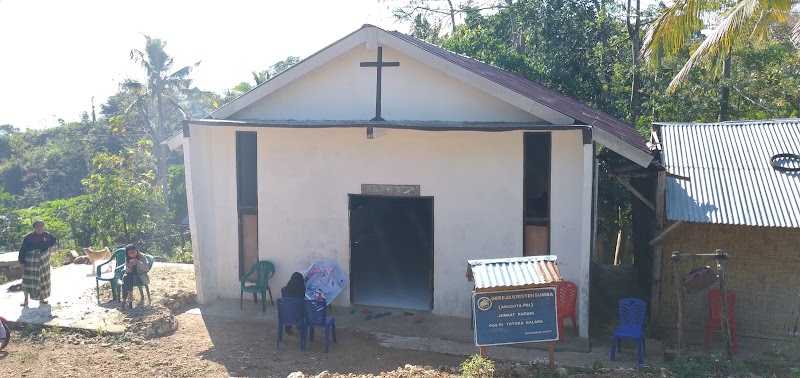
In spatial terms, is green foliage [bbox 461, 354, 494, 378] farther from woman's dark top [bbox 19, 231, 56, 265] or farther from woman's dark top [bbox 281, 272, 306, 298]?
woman's dark top [bbox 19, 231, 56, 265]

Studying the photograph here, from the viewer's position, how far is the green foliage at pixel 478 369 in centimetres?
701

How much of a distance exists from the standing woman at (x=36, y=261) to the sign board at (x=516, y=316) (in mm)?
7679

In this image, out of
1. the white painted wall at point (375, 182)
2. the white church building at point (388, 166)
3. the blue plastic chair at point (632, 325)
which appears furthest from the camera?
the white painted wall at point (375, 182)

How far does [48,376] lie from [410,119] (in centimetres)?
624

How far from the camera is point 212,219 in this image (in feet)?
37.3

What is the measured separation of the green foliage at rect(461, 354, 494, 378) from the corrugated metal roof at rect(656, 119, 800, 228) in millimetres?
3673

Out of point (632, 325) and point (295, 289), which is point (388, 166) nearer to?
point (295, 289)

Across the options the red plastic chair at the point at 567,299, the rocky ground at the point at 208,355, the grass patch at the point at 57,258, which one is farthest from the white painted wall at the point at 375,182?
the grass patch at the point at 57,258

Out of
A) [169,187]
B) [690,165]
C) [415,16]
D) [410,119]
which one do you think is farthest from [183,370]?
[169,187]

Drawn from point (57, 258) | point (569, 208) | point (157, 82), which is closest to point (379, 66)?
point (569, 208)

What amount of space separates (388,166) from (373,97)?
1.16 metres

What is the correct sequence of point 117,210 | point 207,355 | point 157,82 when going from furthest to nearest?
1. point 157,82
2. point 117,210
3. point 207,355

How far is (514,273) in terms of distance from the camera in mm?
7375

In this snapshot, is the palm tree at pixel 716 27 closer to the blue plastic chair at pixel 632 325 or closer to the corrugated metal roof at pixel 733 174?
the corrugated metal roof at pixel 733 174
